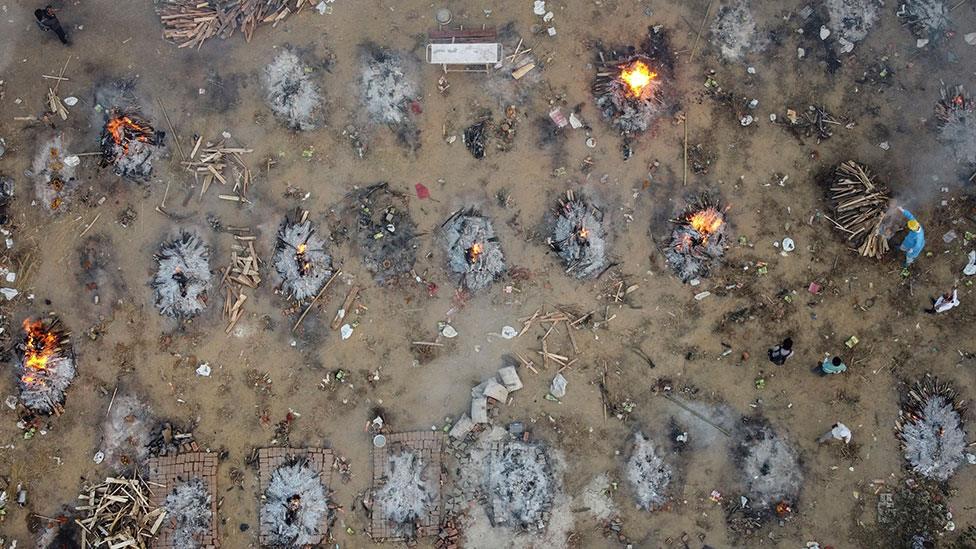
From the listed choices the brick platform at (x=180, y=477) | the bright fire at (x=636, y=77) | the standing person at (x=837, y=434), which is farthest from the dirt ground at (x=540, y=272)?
the bright fire at (x=636, y=77)

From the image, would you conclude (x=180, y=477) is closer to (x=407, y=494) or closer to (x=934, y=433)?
(x=407, y=494)

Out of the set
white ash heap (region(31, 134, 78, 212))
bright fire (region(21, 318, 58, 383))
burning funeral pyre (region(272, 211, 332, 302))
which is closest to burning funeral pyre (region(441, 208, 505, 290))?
burning funeral pyre (region(272, 211, 332, 302))

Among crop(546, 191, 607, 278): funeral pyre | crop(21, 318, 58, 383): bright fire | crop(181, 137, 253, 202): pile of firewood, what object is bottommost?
crop(21, 318, 58, 383): bright fire

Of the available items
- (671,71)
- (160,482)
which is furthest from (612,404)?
(160,482)

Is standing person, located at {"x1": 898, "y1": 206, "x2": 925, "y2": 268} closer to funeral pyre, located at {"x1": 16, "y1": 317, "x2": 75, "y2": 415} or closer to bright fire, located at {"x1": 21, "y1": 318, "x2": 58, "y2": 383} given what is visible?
funeral pyre, located at {"x1": 16, "y1": 317, "x2": 75, "y2": 415}

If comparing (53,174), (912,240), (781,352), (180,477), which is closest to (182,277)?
(53,174)
